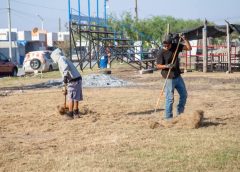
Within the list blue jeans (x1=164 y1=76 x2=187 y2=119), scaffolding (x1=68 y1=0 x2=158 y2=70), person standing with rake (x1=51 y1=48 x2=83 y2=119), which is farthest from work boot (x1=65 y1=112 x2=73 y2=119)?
scaffolding (x1=68 y1=0 x2=158 y2=70)

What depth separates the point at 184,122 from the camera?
9.76 meters

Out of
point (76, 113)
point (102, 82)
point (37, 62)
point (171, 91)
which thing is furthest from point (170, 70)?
point (37, 62)

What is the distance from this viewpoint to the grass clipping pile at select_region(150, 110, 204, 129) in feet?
31.2

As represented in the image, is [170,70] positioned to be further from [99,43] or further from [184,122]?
[99,43]

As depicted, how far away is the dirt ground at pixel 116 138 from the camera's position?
6.86 meters

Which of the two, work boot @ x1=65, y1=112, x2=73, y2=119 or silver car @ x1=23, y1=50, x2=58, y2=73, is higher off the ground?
silver car @ x1=23, y1=50, x2=58, y2=73

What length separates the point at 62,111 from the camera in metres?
11.8

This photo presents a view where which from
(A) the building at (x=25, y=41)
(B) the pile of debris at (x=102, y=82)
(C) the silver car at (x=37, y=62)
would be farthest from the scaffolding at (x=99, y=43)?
(A) the building at (x=25, y=41)

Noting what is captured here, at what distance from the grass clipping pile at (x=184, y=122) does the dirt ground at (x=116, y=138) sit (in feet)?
0.54

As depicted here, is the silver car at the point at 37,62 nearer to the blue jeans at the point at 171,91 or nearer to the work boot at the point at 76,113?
the work boot at the point at 76,113

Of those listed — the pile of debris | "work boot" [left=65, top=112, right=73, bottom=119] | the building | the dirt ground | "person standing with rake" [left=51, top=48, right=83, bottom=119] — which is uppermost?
the building

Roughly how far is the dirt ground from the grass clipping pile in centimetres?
16

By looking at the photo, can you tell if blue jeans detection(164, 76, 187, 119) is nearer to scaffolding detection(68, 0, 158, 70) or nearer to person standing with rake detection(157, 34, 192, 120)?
person standing with rake detection(157, 34, 192, 120)

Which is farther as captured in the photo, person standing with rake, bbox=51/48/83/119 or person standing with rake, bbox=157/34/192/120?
person standing with rake, bbox=51/48/83/119
